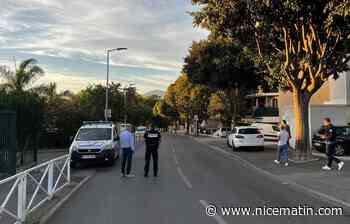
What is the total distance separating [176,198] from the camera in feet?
32.9

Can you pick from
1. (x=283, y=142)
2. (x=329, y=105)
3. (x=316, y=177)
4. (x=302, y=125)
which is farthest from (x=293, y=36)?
(x=329, y=105)

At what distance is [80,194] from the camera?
10.8 metres

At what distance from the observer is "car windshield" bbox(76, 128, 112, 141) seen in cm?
1809

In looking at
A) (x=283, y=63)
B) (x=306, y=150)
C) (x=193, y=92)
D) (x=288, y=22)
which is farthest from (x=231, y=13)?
(x=193, y=92)

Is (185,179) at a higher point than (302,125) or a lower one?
lower

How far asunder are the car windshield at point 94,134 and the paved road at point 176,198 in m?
2.95

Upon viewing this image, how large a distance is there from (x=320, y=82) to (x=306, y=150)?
3.09 metres

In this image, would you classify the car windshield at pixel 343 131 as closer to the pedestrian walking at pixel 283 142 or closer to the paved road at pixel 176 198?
the pedestrian walking at pixel 283 142

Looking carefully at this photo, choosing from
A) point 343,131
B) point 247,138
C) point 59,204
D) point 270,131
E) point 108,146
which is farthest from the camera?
point 270,131

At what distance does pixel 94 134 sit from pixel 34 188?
32.4ft

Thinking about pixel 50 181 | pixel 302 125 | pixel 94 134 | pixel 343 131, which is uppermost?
pixel 302 125

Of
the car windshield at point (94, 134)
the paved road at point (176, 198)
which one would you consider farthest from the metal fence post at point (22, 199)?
the car windshield at point (94, 134)

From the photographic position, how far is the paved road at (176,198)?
7902 millimetres

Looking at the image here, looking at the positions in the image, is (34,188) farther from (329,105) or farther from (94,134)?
(329,105)
